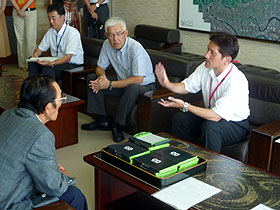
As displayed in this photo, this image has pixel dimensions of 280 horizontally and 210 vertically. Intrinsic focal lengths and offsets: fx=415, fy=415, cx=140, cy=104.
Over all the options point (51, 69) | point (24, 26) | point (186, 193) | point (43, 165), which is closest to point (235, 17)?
point (51, 69)

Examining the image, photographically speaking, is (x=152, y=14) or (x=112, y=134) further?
(x=152, y=14)

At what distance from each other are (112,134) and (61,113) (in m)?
0.64

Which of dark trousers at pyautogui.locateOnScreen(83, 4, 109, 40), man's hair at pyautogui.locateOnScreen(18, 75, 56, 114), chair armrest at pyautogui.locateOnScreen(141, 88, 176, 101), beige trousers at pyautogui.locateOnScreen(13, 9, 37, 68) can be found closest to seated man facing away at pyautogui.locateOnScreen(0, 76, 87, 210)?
man's hair at pyautogui.locateOnScreen(18, 75, 56, 114)

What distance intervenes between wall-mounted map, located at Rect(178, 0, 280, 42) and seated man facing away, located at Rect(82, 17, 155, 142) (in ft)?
6.61

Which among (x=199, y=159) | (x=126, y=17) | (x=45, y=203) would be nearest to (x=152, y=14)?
(x=126, y=17)

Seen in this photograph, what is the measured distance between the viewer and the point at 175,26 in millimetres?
6879

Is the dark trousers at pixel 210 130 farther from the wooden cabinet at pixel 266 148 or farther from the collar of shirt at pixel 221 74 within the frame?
the collar of shirt at pixel 221 74

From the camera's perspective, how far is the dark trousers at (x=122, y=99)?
4.09 m

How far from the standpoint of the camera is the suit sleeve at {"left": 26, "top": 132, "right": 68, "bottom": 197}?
199 centimetres

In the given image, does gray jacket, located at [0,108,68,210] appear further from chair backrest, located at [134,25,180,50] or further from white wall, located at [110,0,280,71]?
chair backrest, located at [134,25,180,50]

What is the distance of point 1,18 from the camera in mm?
7039

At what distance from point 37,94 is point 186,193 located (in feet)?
3.07

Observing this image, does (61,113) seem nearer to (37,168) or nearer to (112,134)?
(112,134)

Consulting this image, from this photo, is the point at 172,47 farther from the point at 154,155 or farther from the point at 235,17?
the point at 154,155
